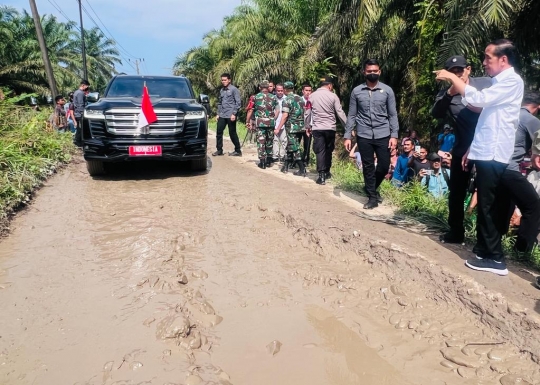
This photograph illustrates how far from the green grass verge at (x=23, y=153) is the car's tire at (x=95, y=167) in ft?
2.34

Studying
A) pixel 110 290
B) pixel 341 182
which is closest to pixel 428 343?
pixel 110 290

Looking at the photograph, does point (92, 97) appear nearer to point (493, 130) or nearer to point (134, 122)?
point (134, 122)

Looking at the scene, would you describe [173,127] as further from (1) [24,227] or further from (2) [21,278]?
(2) [21,278]

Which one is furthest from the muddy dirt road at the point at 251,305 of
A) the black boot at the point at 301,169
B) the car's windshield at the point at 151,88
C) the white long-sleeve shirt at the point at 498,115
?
the car's windshield at the point at 151,88

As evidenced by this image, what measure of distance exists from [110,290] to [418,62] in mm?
8536

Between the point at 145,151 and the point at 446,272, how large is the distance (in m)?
4.71

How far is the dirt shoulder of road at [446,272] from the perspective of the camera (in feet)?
8.61

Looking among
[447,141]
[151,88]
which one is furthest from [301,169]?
[151,88]

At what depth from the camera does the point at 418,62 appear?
31.2 ft

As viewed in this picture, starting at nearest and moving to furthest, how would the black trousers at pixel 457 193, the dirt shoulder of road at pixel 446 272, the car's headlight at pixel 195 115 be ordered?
1. the dirt shoulder of road at pixel 446 272
2. the black trousers at pixel 457 193
3. the car's headlight at pixel 195 115

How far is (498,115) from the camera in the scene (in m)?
3.06

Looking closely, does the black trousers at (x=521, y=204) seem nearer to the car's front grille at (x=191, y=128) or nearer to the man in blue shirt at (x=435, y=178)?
the man in blue shirt at (x=435, y=178)

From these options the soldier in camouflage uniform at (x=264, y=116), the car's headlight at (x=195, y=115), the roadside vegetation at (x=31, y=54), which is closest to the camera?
the car's headlight at (x=195, y=115)

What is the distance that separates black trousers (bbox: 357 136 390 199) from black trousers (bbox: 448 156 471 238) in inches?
56.2
